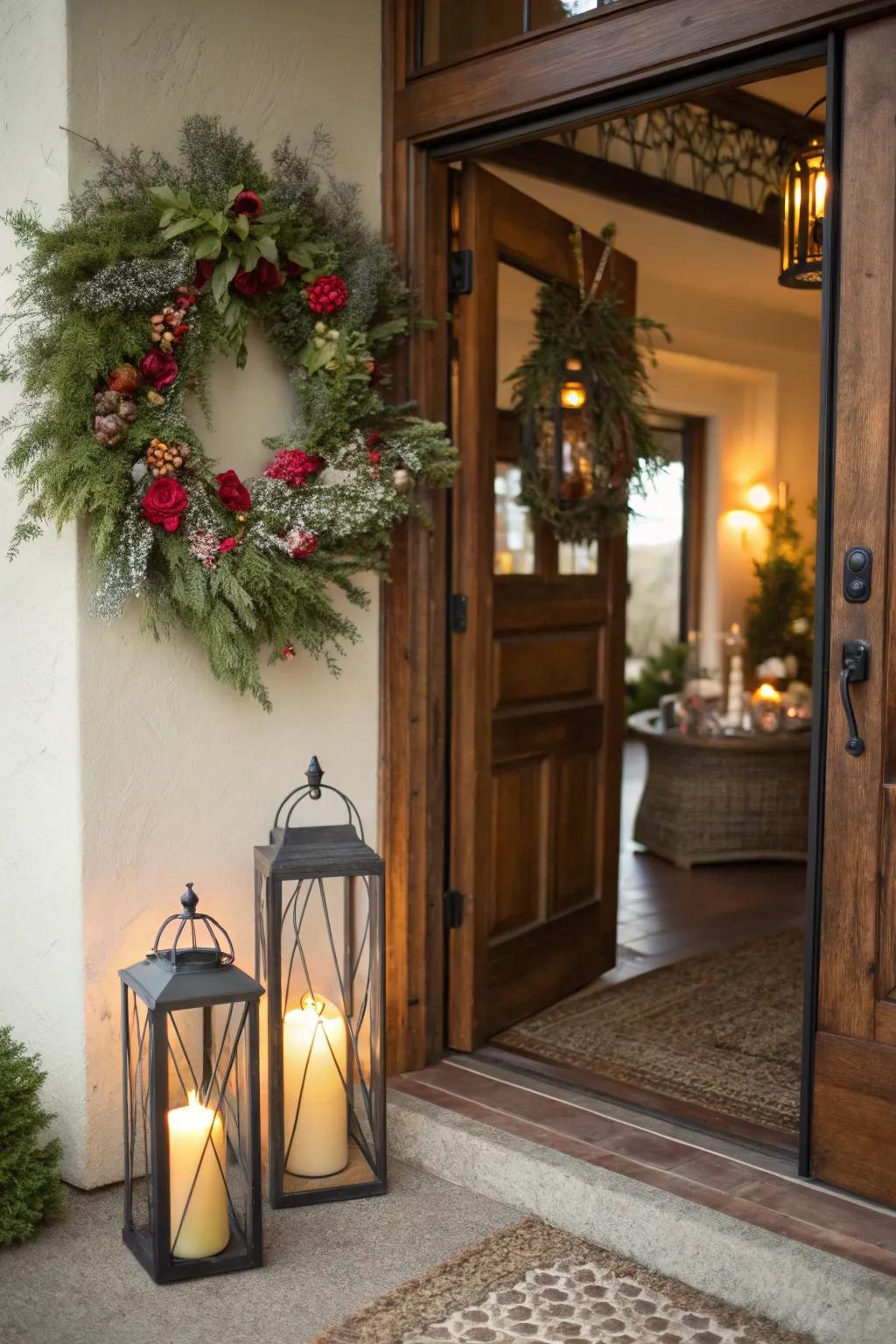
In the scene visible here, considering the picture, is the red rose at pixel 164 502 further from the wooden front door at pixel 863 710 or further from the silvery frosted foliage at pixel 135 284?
the wooden front door at pixel 863 710

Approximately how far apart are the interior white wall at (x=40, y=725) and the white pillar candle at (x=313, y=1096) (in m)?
0.43

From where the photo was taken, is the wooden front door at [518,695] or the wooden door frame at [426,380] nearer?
the wooden door frame at [426,380]

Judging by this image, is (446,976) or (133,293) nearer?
(133,293)

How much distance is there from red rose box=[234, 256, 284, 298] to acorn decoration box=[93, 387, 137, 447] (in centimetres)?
38

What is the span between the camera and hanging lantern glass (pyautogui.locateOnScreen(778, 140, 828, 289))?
3.41 meters

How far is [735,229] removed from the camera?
6152mm

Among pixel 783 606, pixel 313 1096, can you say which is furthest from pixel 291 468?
pixel 783 606

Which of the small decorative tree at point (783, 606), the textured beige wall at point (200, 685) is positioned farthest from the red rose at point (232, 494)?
the small decorative tree at point (783, 606)

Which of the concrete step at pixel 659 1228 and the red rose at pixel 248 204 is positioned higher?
the red rose at pixel 248 204

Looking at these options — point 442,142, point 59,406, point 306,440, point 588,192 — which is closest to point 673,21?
point 442,142

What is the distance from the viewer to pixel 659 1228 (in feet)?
8.07

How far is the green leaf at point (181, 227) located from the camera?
2.63m

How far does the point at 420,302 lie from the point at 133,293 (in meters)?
0.77

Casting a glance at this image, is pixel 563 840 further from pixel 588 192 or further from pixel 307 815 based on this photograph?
pixel 588 192
